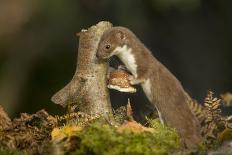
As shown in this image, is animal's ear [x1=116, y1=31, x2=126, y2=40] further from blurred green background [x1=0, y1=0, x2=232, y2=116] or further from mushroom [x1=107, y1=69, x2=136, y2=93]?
blurred green background [x1=0, y1=0, x2=232, y2=116]

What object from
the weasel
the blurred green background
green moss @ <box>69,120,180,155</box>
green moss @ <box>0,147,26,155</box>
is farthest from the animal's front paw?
the blurred green background

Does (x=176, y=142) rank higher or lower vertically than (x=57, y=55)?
lower

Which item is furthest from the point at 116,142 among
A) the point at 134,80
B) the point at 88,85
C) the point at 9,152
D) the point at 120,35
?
the point at 120,35

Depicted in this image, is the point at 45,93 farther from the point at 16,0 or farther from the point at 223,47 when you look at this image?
the point at 223,47

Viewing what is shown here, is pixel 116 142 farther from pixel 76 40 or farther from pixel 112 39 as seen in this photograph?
pixel 76 40

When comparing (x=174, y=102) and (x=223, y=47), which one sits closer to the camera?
(x=174, y=102)

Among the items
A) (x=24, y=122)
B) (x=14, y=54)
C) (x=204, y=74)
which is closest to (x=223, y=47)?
(x=204, y=74)
